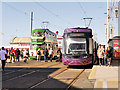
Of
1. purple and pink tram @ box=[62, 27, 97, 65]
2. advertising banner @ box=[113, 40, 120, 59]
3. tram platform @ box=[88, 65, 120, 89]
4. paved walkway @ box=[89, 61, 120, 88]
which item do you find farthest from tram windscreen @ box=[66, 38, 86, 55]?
advertising banner @ box=[113, 40, 120, 59]

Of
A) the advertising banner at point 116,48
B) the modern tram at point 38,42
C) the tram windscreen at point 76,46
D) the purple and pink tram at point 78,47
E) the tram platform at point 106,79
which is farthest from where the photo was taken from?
the modern tram at point 38,42

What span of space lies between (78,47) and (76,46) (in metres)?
0.17

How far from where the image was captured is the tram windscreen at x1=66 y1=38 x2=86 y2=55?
18.8m

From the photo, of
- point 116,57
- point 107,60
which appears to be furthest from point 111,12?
point 107,60

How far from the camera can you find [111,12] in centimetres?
4081

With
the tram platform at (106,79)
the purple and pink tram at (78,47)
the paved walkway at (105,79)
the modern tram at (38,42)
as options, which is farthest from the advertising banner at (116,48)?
the tram platform at (106,79)

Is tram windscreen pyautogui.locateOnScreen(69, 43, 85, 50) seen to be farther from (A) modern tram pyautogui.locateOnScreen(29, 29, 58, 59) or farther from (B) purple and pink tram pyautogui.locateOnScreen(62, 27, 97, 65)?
(A) modern tram pyautogui.locateOnScreen(29, 29, 58, 59)

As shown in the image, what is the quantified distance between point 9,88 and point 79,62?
30.7 feet

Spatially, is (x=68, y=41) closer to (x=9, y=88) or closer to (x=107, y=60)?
(x=107, y=60)

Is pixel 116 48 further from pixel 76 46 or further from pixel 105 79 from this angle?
pixel 105 79

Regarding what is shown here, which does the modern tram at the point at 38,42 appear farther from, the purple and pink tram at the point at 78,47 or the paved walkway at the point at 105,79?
the paved walkway at the point at 105,79

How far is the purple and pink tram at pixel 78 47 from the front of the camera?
732 inches

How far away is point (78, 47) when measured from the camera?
18891 millimetres

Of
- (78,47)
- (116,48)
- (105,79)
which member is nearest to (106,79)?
(105,79)
